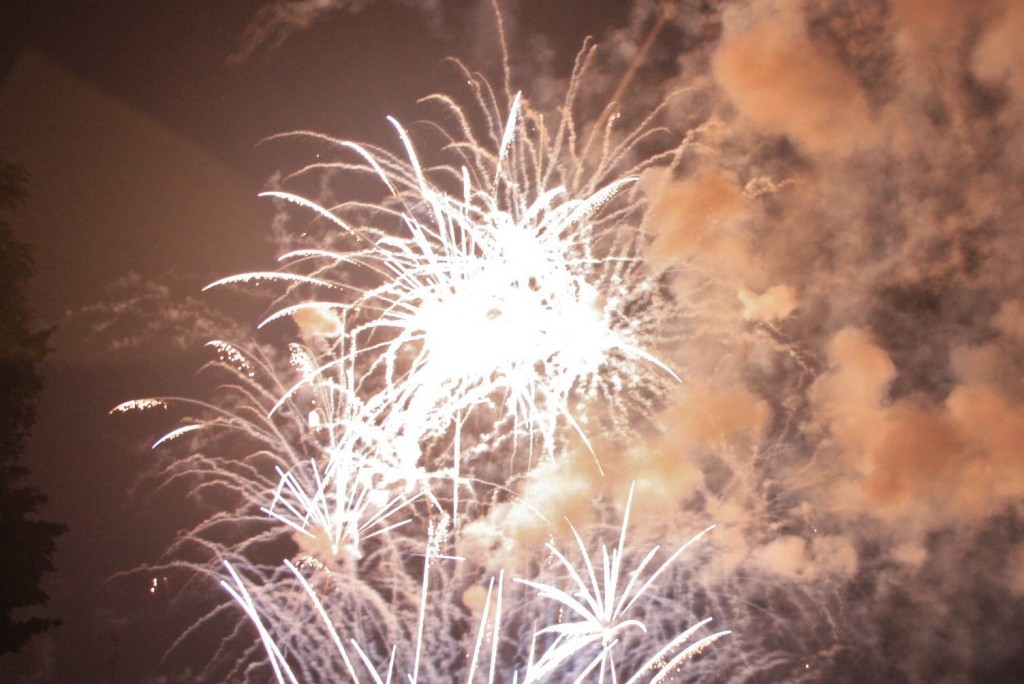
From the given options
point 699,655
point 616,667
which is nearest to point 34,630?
point 616,667

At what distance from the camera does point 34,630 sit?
12.4 meters

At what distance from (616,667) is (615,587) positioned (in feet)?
9.27

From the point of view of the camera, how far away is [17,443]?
12.8 meters

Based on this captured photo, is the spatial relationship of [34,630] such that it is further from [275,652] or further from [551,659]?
[551,659]

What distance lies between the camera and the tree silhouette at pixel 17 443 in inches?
479

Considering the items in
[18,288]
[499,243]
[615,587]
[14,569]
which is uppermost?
[499,243]

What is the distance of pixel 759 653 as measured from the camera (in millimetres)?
24500

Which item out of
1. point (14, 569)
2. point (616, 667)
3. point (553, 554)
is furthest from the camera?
point (616, 667)

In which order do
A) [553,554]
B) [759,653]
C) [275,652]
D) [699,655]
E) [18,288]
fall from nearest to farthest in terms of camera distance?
1. [18,288]
2. [275,652]
3. [553,554]
4. [699,655]
5. [759,653]

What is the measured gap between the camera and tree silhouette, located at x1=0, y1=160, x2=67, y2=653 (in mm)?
12164

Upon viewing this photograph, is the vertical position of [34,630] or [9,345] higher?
[9,345]

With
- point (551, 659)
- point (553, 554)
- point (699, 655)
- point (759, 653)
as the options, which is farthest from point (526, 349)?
point (759, 653)

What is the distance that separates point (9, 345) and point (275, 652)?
6721 mm

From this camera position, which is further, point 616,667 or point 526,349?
point 616,667
